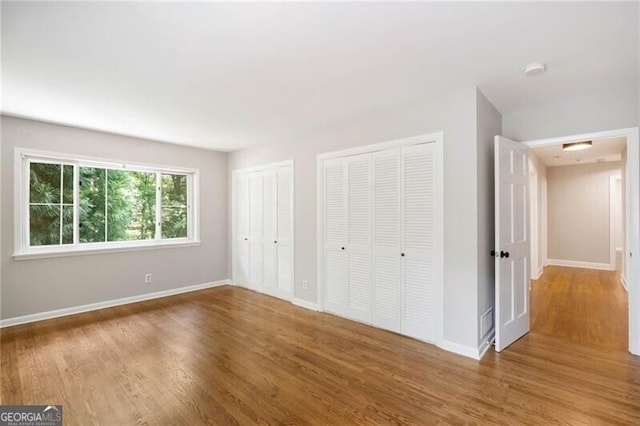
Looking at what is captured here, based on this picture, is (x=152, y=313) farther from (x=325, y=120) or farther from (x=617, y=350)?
(x=617, y=350)

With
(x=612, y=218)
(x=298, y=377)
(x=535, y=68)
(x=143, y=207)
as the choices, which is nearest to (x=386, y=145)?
(x=535, y=68)

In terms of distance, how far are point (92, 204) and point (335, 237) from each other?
11.6ft

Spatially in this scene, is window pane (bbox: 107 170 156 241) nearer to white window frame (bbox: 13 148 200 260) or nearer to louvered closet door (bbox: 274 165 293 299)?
white window frame (bbox: 13 148 200 260)

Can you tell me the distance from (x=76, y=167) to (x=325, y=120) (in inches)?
137

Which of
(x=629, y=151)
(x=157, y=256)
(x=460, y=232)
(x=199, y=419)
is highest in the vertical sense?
(x=629, y=151)

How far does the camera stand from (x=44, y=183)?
390 cm

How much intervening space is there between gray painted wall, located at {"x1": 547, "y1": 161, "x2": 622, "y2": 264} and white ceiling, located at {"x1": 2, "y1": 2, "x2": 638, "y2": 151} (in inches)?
215

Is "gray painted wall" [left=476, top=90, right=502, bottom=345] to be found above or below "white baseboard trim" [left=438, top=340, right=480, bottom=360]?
above

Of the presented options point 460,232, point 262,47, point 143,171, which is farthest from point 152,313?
point 460,232

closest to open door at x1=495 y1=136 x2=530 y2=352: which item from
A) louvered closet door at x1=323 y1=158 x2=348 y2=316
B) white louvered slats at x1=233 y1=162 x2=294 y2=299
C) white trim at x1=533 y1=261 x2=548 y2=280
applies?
louvered closet door at x1=323 y1=158 x2=348 y2=316

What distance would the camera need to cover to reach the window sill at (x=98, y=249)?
3.73 metres

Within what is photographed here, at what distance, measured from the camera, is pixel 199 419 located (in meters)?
1.95

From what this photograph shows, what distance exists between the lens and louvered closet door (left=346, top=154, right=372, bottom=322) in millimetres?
3613

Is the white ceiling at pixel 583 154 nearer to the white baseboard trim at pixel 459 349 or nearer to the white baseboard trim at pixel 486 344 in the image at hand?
the white baseboard trim at pixel 486 344
